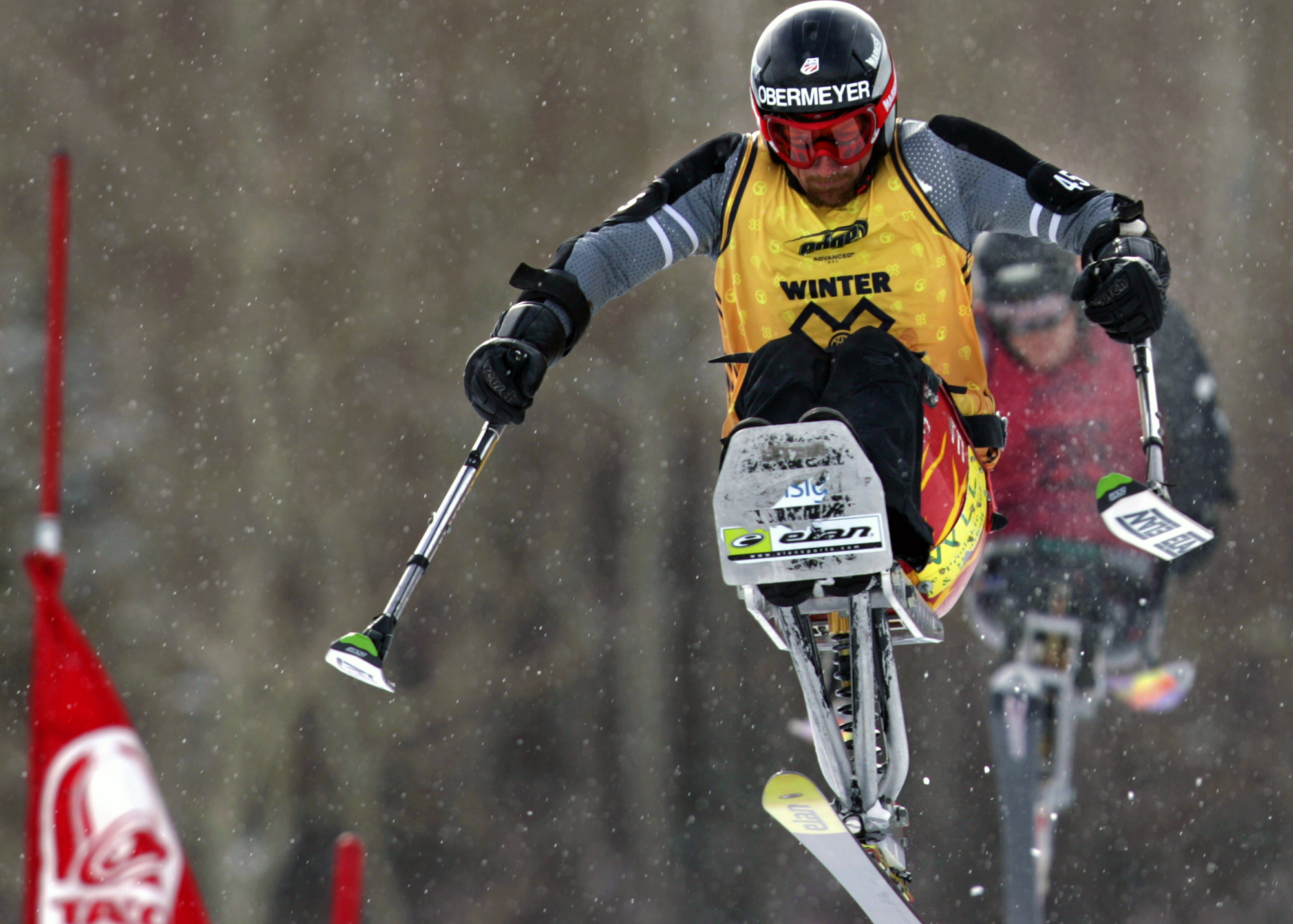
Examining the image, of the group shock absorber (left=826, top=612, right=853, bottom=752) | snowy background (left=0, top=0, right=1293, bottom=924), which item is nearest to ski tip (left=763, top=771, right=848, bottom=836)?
shock absorber (left=826, top=612, right=853, bottom=752)

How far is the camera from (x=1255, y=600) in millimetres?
6195

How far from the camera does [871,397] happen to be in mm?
3258

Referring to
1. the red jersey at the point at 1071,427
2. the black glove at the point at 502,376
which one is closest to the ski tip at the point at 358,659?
the black glove at the point at 502,376

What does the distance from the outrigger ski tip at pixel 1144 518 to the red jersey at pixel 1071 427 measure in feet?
10.3

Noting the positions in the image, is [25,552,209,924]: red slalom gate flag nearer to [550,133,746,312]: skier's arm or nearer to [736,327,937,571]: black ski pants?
[736,327,937,571]: black ski pants

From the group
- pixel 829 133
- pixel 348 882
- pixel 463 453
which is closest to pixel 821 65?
pixel 829 133

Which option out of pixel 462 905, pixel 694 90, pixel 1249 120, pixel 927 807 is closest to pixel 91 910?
pixel 462 905

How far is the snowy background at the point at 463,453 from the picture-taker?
627 cm

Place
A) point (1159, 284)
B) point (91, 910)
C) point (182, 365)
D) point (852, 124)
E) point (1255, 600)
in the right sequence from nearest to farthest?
point (91, 910)
point (1159, 284)
point (852, 124)
point (1255, 600)
point (182, 365)

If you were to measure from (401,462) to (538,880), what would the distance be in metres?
1.90

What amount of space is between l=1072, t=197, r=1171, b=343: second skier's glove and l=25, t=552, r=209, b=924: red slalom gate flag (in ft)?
7.05

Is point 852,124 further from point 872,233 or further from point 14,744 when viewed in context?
point 14,744

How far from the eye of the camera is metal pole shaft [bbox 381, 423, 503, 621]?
3812 millimetres

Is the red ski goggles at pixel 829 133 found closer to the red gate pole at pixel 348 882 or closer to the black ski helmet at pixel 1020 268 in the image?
the red gate pole at pixel 348 882
